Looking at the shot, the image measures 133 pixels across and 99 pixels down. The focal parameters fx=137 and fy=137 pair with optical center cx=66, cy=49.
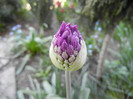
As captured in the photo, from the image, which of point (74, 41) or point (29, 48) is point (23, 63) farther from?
point (74, 41)

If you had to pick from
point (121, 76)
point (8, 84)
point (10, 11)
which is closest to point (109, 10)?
point (121, 76)

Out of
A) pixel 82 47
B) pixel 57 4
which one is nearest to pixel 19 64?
pixel 57 4

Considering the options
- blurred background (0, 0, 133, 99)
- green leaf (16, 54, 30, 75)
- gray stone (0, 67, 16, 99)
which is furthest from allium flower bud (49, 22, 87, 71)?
green leaf (16, 54, 30, 75)

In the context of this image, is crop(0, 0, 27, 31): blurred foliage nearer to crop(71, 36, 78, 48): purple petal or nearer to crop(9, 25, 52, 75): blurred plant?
crop(9, 25, 52, 75): blurred plant

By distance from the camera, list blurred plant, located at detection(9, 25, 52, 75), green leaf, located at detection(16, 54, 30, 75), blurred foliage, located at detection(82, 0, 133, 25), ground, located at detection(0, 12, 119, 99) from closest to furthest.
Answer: blurred foliage, located at detection(82, 0, 133, 25) < ground, located at detection(0, 12, 119, 99) < green leaf, located at detection(16, 54, 30, 75) < blurred plant, located at detection(9, 25, 52, 75)

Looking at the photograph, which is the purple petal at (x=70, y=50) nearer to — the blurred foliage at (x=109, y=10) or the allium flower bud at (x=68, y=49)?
the allium flower bud at (x=68, y=49)

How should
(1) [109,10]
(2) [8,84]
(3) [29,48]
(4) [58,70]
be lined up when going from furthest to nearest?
(3) [29,48] < (2) [8,84] < (4) [58,70] < (1) [109,10]
